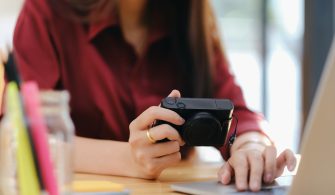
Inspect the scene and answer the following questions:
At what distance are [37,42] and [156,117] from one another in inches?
17.5

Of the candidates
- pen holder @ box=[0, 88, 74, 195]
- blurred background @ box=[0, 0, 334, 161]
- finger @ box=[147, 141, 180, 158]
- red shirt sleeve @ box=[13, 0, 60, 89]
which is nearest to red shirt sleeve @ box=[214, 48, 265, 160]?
finger @ box=[147, 141, 180, 158]

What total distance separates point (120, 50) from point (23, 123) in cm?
77

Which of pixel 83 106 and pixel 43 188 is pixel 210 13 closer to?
pixel 83 106

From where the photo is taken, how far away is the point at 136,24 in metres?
1.25

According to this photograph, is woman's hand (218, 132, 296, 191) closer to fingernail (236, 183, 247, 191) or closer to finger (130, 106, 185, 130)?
fingernail (236, 183, 247, 191)

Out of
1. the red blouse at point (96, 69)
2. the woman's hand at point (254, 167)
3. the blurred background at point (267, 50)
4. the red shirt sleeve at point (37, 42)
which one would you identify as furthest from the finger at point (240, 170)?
the blurred background at point (267, 50)

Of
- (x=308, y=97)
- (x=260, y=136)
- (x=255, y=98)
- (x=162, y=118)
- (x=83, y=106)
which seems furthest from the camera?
(x=255, y=98)

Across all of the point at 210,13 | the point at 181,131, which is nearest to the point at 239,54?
the point at 210,13

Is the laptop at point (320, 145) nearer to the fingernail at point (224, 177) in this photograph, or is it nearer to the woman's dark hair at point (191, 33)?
the fingernail at point (224, 177)

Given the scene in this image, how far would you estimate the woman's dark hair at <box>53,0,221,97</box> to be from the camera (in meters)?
1.18

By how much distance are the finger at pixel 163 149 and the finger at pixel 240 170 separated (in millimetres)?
85

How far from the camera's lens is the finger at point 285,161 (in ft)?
2.68

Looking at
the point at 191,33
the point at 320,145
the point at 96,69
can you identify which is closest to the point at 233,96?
the point at 191,33

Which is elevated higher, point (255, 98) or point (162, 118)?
point (162, 118)
